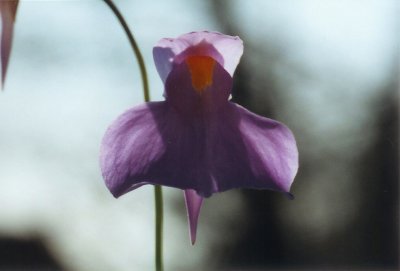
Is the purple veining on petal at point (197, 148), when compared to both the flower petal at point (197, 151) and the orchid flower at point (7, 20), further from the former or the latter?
the orchid flower at point (7, 20)

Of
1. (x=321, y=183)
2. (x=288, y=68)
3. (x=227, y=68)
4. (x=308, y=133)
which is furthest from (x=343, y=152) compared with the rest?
(x=227, y=68)

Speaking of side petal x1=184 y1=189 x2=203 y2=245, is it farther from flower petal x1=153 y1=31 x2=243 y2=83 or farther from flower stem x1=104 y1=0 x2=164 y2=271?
flower petal x1=153 y1=31 x2=243 y2=83

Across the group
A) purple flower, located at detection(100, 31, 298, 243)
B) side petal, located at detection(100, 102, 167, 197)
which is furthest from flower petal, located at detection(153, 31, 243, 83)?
side petal, located at detection(100, 102, 167, 197)

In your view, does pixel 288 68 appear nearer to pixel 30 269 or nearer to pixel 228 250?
pixel 228 250

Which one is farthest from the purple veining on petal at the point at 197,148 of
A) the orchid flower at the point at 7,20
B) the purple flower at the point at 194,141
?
the orchid flower at the point at 7,20

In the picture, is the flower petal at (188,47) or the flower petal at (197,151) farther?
the flower petal at (188,47)

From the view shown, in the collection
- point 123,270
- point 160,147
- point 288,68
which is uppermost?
point 160,147

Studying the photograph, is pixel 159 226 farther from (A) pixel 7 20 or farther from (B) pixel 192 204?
(A) pixel 7 20
